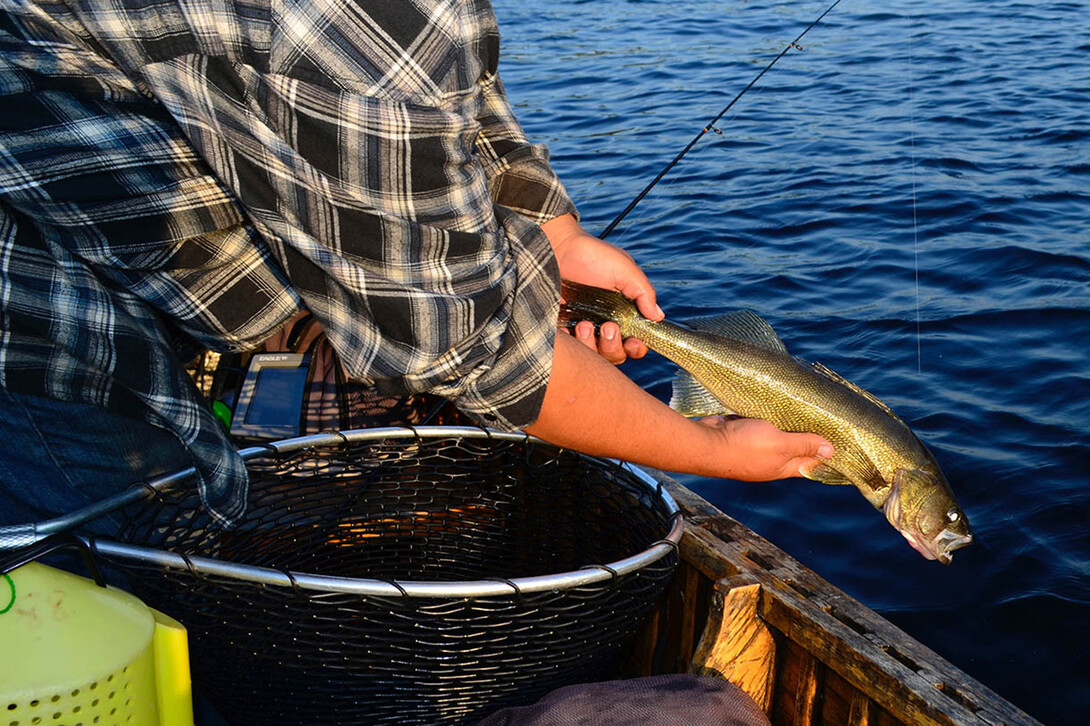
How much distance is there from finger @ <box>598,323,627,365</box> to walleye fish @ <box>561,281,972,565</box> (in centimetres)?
8

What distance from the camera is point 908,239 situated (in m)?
7.14

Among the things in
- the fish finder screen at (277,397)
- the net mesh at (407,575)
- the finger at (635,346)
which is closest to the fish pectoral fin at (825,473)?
the finger at (635,346)

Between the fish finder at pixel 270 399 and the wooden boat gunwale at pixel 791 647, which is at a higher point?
the fish finder at pixel 270 399

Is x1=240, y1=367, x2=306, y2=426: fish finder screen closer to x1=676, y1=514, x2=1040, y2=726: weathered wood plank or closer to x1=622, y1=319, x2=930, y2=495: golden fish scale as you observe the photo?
x1=622, y1=319, x2=930, y2=495: golden fish scale

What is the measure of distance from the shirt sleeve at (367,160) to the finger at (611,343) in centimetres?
123

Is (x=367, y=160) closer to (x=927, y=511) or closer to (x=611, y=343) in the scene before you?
(x=611, y=343)

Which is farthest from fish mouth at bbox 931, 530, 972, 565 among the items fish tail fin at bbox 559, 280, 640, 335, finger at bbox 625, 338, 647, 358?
fish tail fin at bbox 559, 280, 640, 335

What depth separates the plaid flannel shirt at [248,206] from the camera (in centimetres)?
158

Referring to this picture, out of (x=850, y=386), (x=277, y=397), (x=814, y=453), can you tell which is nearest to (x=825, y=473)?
(x=814, y=453)

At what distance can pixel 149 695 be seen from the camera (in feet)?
5.93

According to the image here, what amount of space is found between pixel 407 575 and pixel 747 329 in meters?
1.41

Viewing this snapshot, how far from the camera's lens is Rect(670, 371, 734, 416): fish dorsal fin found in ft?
11.6

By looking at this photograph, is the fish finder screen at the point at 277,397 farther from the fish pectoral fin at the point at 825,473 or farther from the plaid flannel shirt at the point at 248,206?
the fish pectoral fin at the point at 825,473

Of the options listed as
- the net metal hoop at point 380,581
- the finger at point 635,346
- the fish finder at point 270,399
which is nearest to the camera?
the net metal hoop at point 380,581
